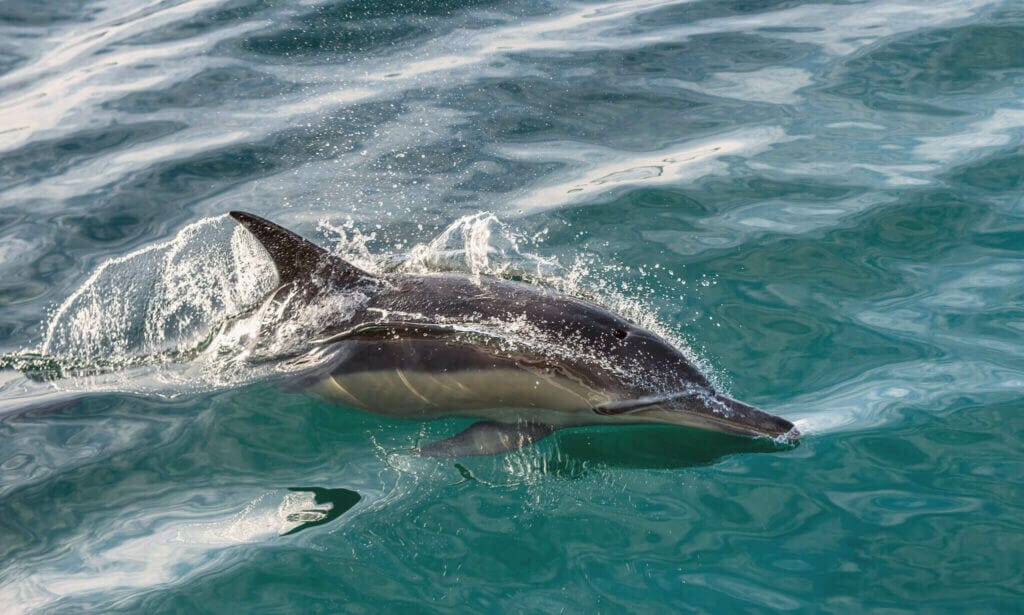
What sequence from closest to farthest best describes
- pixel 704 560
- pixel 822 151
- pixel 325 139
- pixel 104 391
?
pixel 704 560
pixel 104 391
pixel 822 151
pixel 325 139

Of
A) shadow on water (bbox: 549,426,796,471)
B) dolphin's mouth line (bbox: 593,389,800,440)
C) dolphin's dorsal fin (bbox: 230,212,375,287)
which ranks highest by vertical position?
dolphin's dorsal fin (bbox: 230,212,375,287)

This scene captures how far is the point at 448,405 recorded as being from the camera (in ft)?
17.2

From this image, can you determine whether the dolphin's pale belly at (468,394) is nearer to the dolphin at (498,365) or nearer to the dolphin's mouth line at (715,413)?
the dolphin at (498,365)

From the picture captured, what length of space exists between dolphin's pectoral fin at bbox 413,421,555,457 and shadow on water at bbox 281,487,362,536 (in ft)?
1.31

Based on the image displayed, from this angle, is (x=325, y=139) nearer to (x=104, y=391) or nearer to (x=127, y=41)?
(x=104, y=391)

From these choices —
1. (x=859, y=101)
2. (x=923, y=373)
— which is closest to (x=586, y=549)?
(x=923, y=373)

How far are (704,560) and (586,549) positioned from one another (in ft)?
1.55

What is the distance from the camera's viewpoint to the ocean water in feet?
13.9

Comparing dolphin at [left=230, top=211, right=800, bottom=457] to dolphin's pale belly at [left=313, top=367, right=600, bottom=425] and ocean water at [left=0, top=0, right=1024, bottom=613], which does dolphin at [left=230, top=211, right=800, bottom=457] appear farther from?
ocean water at [left=0, top=0, right=1024, bottom=613]

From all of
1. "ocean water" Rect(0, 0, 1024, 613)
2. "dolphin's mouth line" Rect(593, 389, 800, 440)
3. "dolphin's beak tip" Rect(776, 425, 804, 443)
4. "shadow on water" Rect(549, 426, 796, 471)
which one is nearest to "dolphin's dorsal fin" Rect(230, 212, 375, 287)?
"ocean water" Rect(0, 0, 1024, 613)

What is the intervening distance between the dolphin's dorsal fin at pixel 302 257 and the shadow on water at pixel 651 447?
1.57 metres

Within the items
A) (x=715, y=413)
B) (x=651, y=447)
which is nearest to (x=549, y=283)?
(x=651, y=447)

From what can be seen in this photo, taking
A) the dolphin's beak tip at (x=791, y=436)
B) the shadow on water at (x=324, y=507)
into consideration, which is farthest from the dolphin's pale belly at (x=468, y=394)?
the dolphin's beak tip at (x=791, y=436)

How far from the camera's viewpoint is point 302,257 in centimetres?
586
